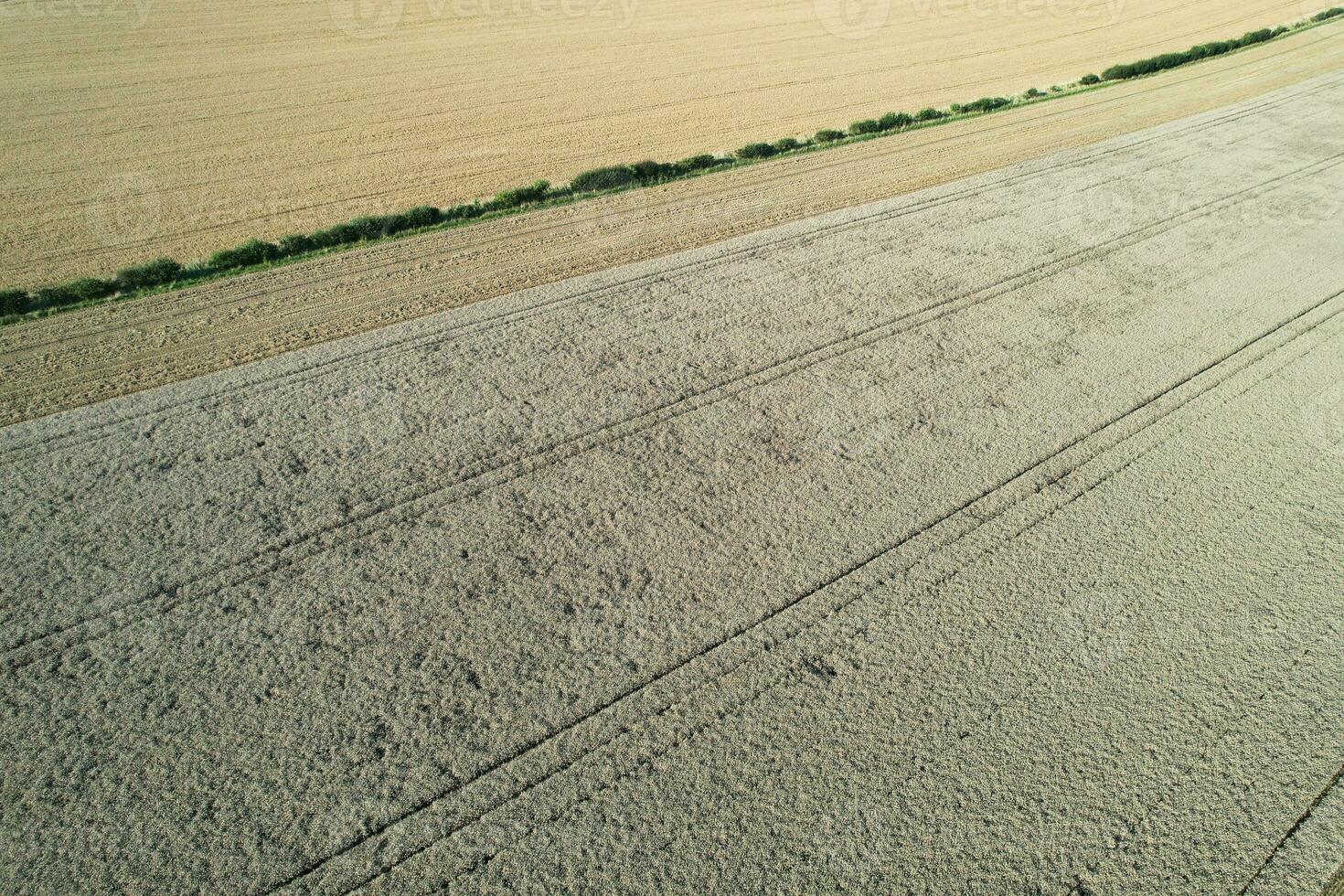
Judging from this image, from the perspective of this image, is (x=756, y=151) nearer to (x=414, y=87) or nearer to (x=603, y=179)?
(x=603, y=179)

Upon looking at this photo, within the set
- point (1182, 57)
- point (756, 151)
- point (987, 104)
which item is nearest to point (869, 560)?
point (756, 151)

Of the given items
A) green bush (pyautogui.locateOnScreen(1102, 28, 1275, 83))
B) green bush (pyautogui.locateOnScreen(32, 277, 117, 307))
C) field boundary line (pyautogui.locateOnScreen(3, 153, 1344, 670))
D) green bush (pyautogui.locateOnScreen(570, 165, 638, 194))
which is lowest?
field boundary line (pyautogui.locateOnScreen(3, 153, 1344, 670))

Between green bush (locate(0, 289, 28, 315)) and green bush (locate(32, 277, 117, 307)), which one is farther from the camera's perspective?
green bush (locate(32, 277, 117, 307))

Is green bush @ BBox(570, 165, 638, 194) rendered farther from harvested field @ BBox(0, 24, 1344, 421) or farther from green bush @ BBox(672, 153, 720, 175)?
green bush @ BBox(672, 153, 720, 175)

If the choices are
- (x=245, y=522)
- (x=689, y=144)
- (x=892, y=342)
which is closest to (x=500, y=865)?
(x=245, y=522)

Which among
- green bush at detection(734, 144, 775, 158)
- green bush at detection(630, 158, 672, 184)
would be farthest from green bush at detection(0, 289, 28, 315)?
green bush at detection(734, 144, 775, 158)

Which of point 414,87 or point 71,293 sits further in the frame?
point 414,87

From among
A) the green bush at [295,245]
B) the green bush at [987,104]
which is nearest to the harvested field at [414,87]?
the green bush at [295,245]

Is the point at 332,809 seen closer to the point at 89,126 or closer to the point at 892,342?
the point at 892,342
